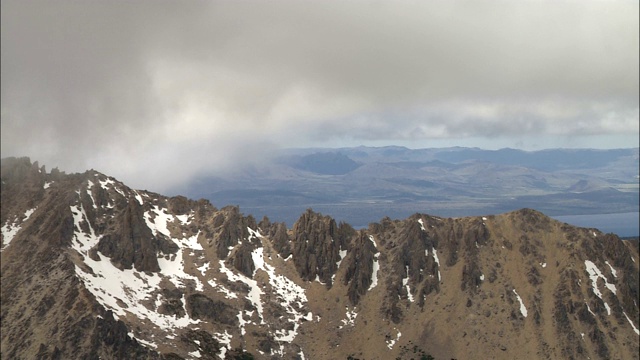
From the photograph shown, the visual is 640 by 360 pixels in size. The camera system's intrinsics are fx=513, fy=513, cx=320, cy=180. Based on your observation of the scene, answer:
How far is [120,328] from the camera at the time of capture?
189875 mm

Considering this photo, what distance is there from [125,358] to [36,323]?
42218mm

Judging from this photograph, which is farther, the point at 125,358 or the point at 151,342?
the point at 151,342

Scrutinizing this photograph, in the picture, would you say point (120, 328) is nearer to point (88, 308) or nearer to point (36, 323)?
point (88, 308)

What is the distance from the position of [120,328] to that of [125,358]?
37.3 ft

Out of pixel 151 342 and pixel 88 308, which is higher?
pixel 88 308

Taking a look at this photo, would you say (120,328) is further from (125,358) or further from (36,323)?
(36,323)

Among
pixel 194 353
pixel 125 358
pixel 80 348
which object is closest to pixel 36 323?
pixel 80 348

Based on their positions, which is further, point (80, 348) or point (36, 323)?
point (36, 323)

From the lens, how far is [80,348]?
184 meters

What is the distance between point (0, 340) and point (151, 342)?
2227 inches

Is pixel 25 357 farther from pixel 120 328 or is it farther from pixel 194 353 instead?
pixel 194 353

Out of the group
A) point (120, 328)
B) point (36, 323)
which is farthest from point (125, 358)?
point (36, 323)

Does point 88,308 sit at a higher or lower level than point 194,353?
higher

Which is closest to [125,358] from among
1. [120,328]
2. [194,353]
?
[120,328]
